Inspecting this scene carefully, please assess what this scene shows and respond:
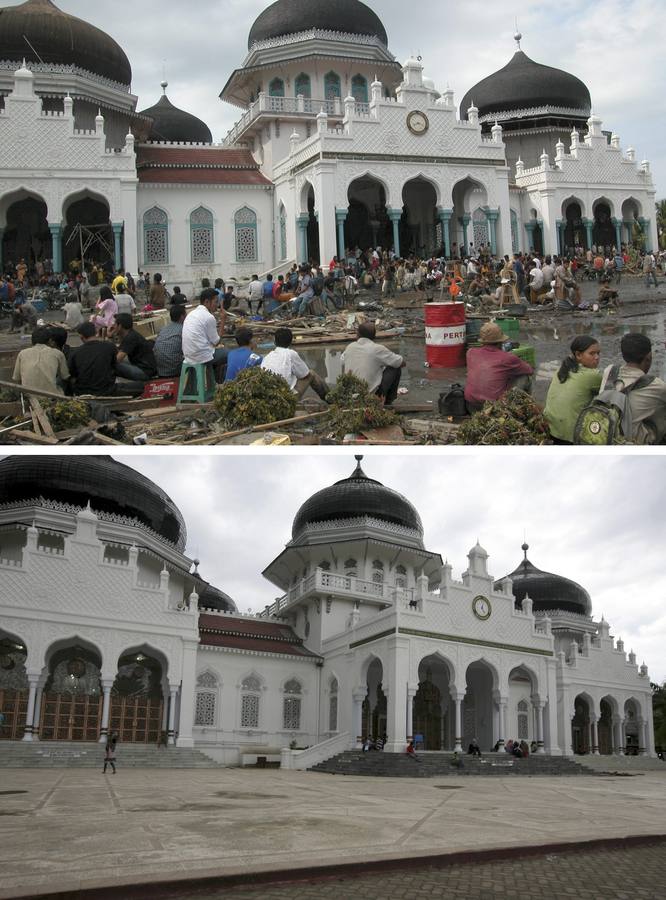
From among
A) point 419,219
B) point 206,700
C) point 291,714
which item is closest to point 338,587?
point 291,714

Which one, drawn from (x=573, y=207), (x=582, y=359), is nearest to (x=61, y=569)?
(x=582, y=359)

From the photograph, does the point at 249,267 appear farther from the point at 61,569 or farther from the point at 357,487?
the point at 61,569

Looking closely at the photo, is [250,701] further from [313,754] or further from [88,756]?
[88,756]

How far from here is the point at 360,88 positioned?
36.9 meters

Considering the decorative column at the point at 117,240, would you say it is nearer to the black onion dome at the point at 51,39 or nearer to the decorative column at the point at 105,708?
the black onion dome at the point at 51,39

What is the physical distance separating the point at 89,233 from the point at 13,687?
64.2 ft

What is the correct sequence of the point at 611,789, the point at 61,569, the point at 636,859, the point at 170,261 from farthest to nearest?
the point at 170,261
the point at 61,569
the point at 611,789
the point at 636,859

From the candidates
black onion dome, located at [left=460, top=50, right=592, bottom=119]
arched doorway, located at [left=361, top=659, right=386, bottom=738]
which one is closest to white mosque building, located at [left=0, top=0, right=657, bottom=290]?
black onion dome, located at [left=460, top=50, right=592, bottom=119]

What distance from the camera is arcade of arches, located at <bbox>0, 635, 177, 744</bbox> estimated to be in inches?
668

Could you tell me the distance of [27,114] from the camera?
95.7 feet

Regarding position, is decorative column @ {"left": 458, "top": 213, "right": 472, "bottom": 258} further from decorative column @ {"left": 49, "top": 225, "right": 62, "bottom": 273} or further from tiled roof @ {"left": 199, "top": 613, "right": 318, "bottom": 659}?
tiled roof @ {"left": 199, "top": 613, "right": 318, "bottom": 659}

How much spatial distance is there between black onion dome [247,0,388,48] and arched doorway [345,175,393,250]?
7704 mm

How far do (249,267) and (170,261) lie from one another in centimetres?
324

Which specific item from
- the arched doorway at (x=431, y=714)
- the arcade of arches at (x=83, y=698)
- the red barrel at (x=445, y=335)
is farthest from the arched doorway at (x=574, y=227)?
the arcade of arches at (x=83, y=698)
